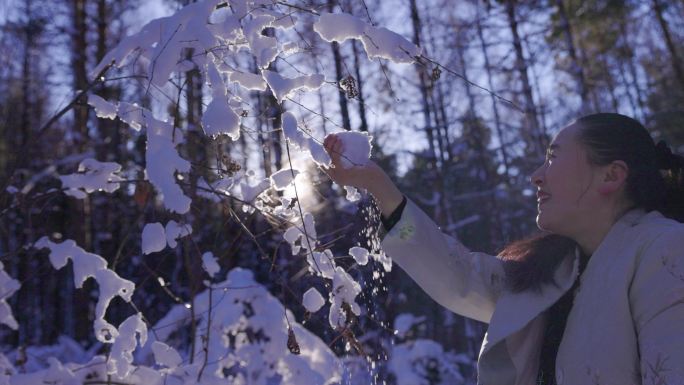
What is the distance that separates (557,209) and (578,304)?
0.29m

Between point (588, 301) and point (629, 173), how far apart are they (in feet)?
1.48

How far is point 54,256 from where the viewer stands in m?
2.37

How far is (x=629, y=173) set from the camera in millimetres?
1923

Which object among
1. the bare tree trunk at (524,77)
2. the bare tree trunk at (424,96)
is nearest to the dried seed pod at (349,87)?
the bare tree trunk at (424,96)

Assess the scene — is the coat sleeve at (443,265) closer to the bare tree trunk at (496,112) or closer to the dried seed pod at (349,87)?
the dried seed pod at (349,87)

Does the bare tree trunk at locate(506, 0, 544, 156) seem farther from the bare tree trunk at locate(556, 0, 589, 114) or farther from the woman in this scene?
the woman

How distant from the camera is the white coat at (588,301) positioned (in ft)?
4.95

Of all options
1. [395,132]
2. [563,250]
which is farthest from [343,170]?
[395,132]

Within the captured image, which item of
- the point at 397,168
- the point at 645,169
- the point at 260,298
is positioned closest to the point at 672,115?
the point at 397,168

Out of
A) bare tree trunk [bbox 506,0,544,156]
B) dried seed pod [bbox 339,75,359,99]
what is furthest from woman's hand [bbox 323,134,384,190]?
bare tree trunk [bbox 506,0,544,156]

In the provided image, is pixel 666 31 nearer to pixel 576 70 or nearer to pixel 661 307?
pixel 576 70

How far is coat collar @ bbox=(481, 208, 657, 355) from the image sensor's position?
5.94 ft

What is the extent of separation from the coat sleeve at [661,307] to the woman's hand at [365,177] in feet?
2.29

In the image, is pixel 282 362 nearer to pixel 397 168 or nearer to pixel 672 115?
pixel 397 168
